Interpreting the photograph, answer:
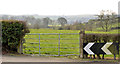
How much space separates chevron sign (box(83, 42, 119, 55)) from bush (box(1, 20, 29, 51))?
4051 millimetres

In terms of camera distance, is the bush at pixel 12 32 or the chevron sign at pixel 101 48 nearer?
the chevron sign at pixel 101 48

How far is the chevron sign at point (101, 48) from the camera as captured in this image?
9391 mm

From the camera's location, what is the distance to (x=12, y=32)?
34.6ft

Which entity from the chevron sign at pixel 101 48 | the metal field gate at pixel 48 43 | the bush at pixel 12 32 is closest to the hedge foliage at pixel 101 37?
the chevron sign at pixel 101 48

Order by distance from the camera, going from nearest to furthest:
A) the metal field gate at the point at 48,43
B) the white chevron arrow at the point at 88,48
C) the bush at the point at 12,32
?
1. the white chevron arrow at the point at 88,48
2. the metal field gate at the point at 48,43
3. the bush at the point at 12,32

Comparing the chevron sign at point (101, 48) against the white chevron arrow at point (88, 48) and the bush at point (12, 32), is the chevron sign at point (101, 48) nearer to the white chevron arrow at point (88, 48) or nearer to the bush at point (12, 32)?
the white chevron arrow at point (88, 48)

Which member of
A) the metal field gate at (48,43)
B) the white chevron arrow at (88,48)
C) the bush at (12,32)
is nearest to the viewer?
the white chevron arrow at (88,48)

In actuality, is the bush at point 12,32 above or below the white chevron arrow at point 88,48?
above

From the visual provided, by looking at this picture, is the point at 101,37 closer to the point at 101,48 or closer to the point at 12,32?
the point at 101,48

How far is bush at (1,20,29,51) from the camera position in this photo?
10.5 meters

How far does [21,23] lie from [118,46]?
588 centimetres

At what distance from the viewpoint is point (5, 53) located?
10.5m

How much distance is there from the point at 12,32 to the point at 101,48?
5428 mm

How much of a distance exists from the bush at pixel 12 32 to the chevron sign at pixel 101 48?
4051 millimetres
